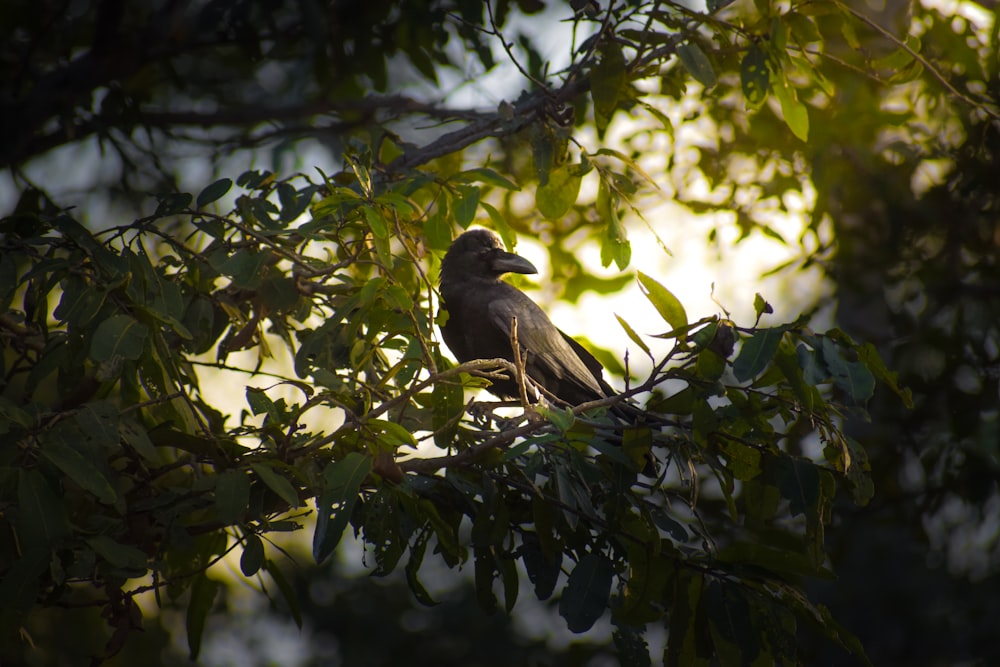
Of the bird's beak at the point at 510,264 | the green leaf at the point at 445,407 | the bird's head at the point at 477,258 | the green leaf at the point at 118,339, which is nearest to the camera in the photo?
the green leaf at the point at 118,339

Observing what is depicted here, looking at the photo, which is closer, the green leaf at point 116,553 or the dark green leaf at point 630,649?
the green leaf at point 116,553

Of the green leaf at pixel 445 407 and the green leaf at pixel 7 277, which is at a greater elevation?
the green leaf at pixel 7 277

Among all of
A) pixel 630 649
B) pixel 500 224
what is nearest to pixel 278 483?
pixel 630 649

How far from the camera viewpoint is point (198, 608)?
9.75 ft

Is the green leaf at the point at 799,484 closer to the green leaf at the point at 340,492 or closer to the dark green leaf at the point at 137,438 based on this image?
the green leaf at the point at 340,492

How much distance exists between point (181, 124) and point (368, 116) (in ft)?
3.11

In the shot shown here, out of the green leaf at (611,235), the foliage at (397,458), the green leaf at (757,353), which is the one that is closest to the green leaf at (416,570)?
the foliage at (397,458)

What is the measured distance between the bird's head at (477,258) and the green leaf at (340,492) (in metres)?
2.01

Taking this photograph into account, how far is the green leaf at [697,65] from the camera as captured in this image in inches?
120

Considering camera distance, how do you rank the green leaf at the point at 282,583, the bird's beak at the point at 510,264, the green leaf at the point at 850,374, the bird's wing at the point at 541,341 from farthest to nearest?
the bird's beak at the point at 510,264 → the bird's wing at the point at 541,341 → the green leaf at the point at 282,583 → the green leaf at the point at 850,374

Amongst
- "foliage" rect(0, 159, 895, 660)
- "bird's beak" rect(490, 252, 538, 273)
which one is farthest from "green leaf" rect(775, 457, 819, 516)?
"bird's beak" rect(490, 252, 538, 273)

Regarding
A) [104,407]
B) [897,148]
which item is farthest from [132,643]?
[897,148]

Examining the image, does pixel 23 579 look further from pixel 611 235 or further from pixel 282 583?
pixel 611 235

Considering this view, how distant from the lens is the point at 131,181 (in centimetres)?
462
